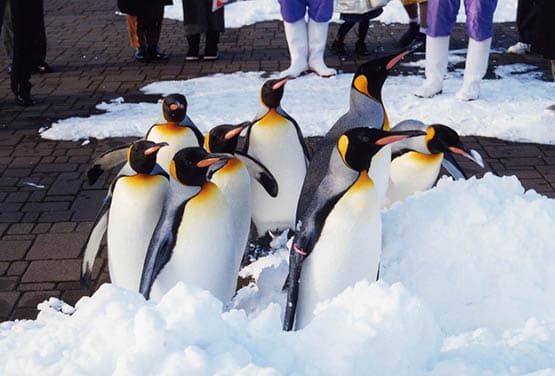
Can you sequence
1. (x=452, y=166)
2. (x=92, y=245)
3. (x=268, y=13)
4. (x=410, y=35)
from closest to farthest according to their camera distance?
(x=92, y=245) → (x=452, y=166) → (x=410, y=35) → (x=268, y=13)

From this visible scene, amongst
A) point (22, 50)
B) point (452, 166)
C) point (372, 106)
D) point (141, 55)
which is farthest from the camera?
point (141, 55)

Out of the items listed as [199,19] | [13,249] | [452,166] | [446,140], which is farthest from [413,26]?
[13,249]

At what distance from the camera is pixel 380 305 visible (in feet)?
4.98

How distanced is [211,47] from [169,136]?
13.8ft

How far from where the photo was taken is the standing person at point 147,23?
6766 mm

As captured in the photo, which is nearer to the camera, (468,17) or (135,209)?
Result: (135,209)

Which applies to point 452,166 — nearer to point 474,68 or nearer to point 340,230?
point 340,230

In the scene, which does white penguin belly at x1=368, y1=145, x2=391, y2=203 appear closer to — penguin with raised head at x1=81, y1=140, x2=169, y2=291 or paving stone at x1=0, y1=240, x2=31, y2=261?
penguin with raised head at x1=81, y1=140, x2=169, y2=291

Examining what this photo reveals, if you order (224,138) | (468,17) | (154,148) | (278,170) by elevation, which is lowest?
(278,170)

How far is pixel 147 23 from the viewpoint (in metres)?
6.90

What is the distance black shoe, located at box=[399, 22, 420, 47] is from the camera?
7578 millimetres

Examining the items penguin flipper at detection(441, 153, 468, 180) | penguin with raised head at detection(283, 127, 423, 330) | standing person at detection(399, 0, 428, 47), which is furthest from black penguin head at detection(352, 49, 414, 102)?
standing person at detection(399, 0, 428, 47)

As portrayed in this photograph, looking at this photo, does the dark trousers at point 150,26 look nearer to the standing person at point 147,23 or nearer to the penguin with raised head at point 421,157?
the standing person at point 147,23

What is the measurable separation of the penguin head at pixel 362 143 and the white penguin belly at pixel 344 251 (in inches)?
2.8
